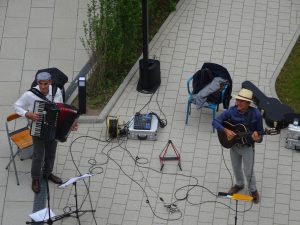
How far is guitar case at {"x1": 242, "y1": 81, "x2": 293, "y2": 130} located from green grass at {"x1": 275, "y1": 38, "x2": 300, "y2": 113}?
0.41 m

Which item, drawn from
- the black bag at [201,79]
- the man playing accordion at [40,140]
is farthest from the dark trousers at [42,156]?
the black bag at [201,79]

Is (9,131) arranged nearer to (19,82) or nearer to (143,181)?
(19,82)

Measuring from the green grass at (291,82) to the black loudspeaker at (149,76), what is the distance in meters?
2.26

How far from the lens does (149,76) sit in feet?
45.2

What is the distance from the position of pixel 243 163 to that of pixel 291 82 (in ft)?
10.9

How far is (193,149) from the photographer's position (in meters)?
12.7

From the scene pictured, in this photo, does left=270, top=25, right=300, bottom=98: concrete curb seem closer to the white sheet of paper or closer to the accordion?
the accordion

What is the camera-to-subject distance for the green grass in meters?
13.7

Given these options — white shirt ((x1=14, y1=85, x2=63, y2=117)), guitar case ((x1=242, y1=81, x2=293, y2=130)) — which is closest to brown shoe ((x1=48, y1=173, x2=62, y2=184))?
white shirt ((x1=14, y1=85, x2=63, y2=117))

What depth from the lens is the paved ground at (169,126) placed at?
38.2ft

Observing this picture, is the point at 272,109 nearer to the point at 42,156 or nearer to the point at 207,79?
the point at 207,79

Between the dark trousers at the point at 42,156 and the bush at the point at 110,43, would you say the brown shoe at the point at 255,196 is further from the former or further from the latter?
the bush at the point at 110,43

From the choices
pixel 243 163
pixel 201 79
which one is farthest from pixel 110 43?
pixel 243 163

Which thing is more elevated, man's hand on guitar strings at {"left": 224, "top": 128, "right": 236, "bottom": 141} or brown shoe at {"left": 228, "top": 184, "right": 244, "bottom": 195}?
man's hand on guitar strings at {"left": 224, "top": 128, "right": 236, "bottom": 141}
